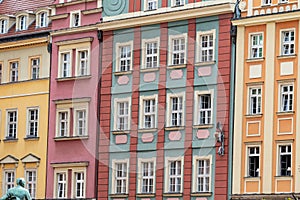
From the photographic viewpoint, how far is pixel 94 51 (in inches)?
2232

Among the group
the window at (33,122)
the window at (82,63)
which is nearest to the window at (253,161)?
the window at (82,63)

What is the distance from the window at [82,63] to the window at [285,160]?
11123mm

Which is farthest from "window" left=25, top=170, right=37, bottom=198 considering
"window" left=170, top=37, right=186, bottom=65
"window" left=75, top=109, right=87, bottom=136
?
"window" left=170, top=37, right=186, bottom=65

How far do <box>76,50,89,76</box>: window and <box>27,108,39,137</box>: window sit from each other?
3082mm

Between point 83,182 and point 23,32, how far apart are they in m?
8.20

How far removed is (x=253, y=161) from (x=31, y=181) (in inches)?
490

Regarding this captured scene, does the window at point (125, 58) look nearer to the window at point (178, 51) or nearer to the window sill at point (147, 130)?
the window at point (178, 51)

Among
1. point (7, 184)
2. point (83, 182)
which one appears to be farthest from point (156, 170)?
point (7, 184)

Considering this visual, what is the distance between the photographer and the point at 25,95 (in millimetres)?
59531

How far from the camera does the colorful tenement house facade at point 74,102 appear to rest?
56344 mm

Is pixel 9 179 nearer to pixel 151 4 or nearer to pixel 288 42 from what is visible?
pixel 151 4

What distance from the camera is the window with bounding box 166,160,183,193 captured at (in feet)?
173

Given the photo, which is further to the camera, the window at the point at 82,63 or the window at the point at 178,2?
the window at the point at 82,63

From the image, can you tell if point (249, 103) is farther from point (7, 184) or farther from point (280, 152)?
point (7, 184)
